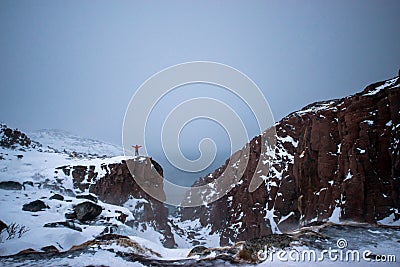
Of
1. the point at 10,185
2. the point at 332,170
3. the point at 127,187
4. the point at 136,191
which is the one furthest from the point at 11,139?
the point at 332,170

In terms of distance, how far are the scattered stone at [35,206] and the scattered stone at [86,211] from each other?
3.35 m

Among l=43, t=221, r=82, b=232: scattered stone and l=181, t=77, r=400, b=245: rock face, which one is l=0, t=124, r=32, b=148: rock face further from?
l=181, t=77, r=400, b=245: rock face

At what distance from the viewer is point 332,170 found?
51.7 m

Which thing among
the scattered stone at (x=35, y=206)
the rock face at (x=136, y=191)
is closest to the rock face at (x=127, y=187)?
the rock face at (x=136, y=191)

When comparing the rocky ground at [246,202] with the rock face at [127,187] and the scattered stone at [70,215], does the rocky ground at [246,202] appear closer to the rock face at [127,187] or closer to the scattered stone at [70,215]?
the scattered stone at [70,215]

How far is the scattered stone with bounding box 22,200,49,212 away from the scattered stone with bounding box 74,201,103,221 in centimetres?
335

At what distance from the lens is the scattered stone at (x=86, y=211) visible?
85.8ft

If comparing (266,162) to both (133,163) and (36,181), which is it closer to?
(133,163)

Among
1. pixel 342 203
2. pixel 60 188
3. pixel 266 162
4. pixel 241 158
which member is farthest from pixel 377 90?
pixel 60 188

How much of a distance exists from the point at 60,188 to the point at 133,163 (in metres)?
19.9

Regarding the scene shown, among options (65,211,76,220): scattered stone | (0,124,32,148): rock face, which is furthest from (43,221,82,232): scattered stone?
(0,124,32,148): rock face

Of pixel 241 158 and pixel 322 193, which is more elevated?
pixel 241 158

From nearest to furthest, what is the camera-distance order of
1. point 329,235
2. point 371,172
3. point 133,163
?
1. point 329,235
2. point 371,172
3. point 133,163

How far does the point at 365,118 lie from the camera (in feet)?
150
